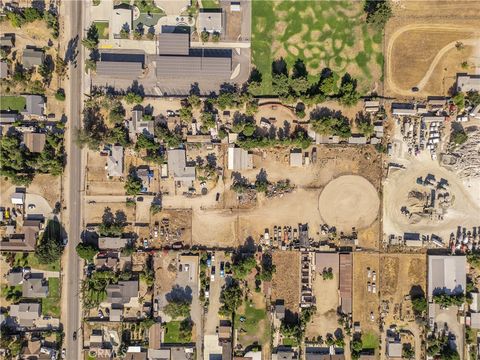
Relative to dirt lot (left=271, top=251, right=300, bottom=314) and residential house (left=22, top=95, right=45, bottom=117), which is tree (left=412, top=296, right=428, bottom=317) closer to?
dirt lot (left=271, top=251, right=300, bottom=314)

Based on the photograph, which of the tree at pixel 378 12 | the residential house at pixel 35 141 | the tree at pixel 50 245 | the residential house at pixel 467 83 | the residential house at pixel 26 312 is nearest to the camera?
the tree at pixel 50 245

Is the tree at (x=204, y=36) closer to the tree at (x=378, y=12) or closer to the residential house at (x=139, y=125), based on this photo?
the residential house at (x=139, y=125)

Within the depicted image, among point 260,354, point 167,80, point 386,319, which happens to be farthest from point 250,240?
point 167,80

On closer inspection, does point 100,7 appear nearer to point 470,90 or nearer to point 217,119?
point 217,119

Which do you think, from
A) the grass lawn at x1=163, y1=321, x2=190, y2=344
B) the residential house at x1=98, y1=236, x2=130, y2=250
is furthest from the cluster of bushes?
the grass lawn at x1=163, y1=321, x2=190, y2=344

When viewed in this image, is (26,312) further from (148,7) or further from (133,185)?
Answer: (148,7)

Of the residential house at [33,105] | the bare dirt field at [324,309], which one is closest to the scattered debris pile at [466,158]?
the bare dirt field at [324,309]

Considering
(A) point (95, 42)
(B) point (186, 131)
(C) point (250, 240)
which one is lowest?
(C) point (250, 240)
